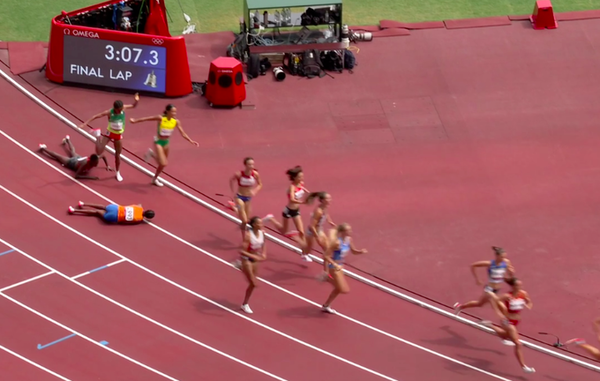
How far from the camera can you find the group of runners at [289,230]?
16156 mm

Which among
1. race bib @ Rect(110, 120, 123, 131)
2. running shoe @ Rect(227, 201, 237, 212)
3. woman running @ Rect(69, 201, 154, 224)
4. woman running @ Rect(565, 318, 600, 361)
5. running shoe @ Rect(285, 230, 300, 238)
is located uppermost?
race bib @ Rect(110, 120, 123, 131)

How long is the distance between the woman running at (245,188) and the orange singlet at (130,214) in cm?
191

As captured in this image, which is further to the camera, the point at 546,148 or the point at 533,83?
the point at 533,83

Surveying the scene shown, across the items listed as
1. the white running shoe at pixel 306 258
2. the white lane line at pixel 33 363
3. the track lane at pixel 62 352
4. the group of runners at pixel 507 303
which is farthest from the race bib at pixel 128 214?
the group of runners at pixel 507 303

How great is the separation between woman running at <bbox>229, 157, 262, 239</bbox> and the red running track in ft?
2.85

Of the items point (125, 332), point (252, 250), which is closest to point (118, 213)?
point (125, 332)

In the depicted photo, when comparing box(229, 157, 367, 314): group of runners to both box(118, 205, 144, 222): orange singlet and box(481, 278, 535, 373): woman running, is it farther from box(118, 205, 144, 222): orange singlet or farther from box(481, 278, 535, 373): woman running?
box(481, 278, 535, 373): woman running

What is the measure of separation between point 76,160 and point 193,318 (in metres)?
4.89

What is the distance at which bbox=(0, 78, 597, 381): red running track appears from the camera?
1609cm

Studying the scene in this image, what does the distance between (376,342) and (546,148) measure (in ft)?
23.9

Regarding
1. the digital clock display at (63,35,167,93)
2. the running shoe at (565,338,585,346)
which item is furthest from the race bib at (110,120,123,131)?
the running shoe at (565,338,585,346)

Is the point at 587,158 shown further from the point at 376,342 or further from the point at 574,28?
the point at 376,342

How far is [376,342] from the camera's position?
16.8 m

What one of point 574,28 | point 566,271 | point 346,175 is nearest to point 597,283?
point 566,271
